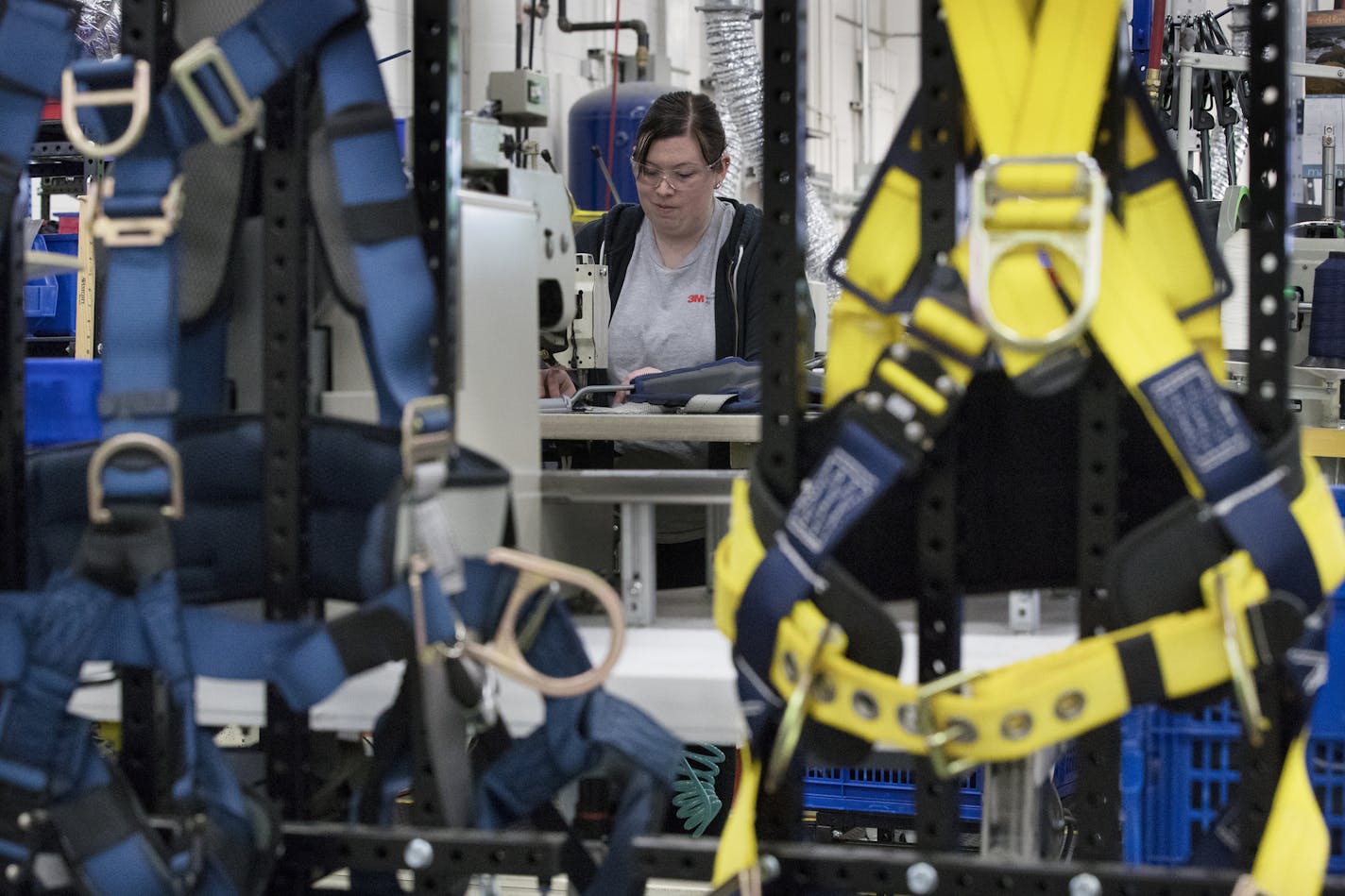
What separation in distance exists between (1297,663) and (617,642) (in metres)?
0.59

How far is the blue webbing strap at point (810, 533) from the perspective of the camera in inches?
48.5

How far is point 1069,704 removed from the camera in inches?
48.0

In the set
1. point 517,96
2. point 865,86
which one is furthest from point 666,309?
point 865,86

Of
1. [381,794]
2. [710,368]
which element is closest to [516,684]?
[381,794]

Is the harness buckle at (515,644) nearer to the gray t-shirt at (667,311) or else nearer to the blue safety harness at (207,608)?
the blue safety harness at (207,608)

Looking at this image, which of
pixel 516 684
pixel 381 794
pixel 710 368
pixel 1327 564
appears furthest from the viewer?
pixel 710 368

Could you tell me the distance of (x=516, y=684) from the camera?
156cm

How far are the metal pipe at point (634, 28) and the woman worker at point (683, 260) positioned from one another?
14.1ft

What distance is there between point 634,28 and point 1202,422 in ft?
24.7

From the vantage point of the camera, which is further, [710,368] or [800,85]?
[710,368]

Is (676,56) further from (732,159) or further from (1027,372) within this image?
(1027,372)

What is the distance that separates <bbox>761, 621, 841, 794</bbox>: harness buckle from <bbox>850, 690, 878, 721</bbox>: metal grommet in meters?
0.04

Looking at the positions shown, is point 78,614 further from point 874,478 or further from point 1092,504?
point 1092,504

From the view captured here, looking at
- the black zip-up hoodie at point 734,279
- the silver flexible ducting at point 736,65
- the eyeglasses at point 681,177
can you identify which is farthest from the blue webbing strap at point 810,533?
the silver flexible ducting at point 736,65
